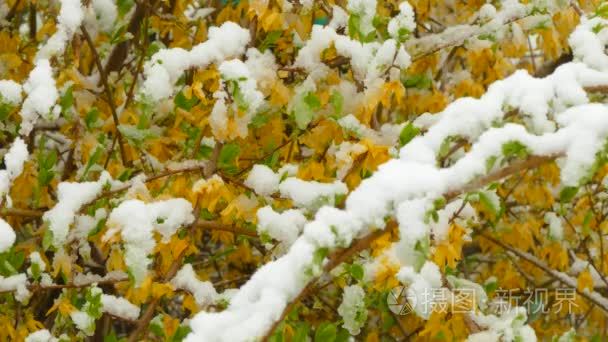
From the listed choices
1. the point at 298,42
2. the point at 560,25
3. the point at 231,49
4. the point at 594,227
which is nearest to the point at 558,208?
the point at 594,227

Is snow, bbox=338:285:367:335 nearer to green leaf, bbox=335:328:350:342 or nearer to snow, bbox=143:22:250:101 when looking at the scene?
green leaf, bbox=335:328:350:342

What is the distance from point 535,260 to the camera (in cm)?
277

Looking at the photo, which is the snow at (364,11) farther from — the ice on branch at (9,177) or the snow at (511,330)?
the ice on branch at (9,177)

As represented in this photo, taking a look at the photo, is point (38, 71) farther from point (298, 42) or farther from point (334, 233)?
point (334, 233)

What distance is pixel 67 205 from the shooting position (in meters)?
1.70

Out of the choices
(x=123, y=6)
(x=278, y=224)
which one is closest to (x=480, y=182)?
(x=278, y=224)

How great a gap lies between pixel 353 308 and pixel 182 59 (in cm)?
64

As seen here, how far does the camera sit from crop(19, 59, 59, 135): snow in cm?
167

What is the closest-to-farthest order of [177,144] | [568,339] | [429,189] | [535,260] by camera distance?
1. [429,189]
2. [568,339]
3. [177,144]
4. [535,260]

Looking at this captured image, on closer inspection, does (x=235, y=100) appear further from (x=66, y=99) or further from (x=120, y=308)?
(x=120, y=308)

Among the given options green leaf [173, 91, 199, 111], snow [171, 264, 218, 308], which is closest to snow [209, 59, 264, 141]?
green leaf [173, 91, 199, 111]

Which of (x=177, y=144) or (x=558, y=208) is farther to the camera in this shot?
(x=558, y=208)

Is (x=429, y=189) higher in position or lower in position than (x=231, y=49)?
lower

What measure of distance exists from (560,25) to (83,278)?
1448mm
